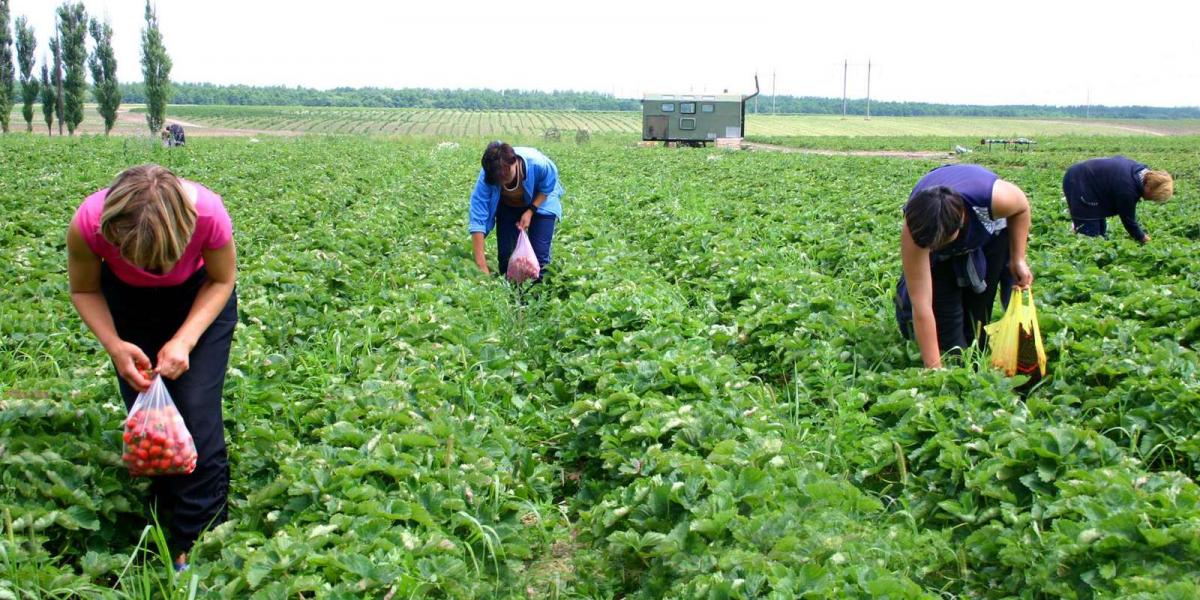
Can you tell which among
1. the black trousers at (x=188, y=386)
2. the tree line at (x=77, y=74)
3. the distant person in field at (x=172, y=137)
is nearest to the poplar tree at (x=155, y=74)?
the tree line at (x=77, y=74)

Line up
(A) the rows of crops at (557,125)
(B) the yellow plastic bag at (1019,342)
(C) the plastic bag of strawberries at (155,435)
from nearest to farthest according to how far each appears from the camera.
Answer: (C) the plastic bag of strawberries at (155,435) < (B) the yellow plastic bag at (1019,342) < (A) the rows of crops at (557,125)

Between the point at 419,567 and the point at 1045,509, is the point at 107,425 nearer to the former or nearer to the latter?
the point at 419,567

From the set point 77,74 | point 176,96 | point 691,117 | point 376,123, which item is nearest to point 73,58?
point 77,74

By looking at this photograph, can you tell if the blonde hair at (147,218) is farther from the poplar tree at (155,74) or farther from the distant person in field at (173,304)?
the poplar tree at (155,74)

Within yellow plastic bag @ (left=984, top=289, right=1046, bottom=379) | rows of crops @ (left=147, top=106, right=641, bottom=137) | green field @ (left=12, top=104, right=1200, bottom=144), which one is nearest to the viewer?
yellow plastic bag @ (left=984, top=289, right=1046, bottom=379)

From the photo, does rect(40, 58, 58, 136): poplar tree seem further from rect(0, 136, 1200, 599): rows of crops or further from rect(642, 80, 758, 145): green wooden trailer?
rect(0, 136, 1200, 599): rows of crops

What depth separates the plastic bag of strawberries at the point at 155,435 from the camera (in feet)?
10.5

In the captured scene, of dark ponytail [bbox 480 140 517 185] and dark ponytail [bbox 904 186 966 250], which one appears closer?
dark ponytail [bbox 904 186 966 250]

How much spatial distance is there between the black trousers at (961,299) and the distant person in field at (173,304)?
3.71m

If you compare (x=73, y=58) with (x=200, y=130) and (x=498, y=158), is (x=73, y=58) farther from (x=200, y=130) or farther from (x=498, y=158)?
(x=498, y=158)

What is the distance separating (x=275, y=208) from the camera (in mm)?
11758

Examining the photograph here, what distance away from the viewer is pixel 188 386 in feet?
11.2

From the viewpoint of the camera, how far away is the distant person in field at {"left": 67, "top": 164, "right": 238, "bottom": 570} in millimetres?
3094

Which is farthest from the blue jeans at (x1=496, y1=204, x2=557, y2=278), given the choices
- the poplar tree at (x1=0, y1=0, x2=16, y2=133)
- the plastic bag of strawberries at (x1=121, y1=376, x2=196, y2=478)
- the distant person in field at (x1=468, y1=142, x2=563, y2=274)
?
the poplar tree at (x1=0, y1=0, x2=16, y2=133)
